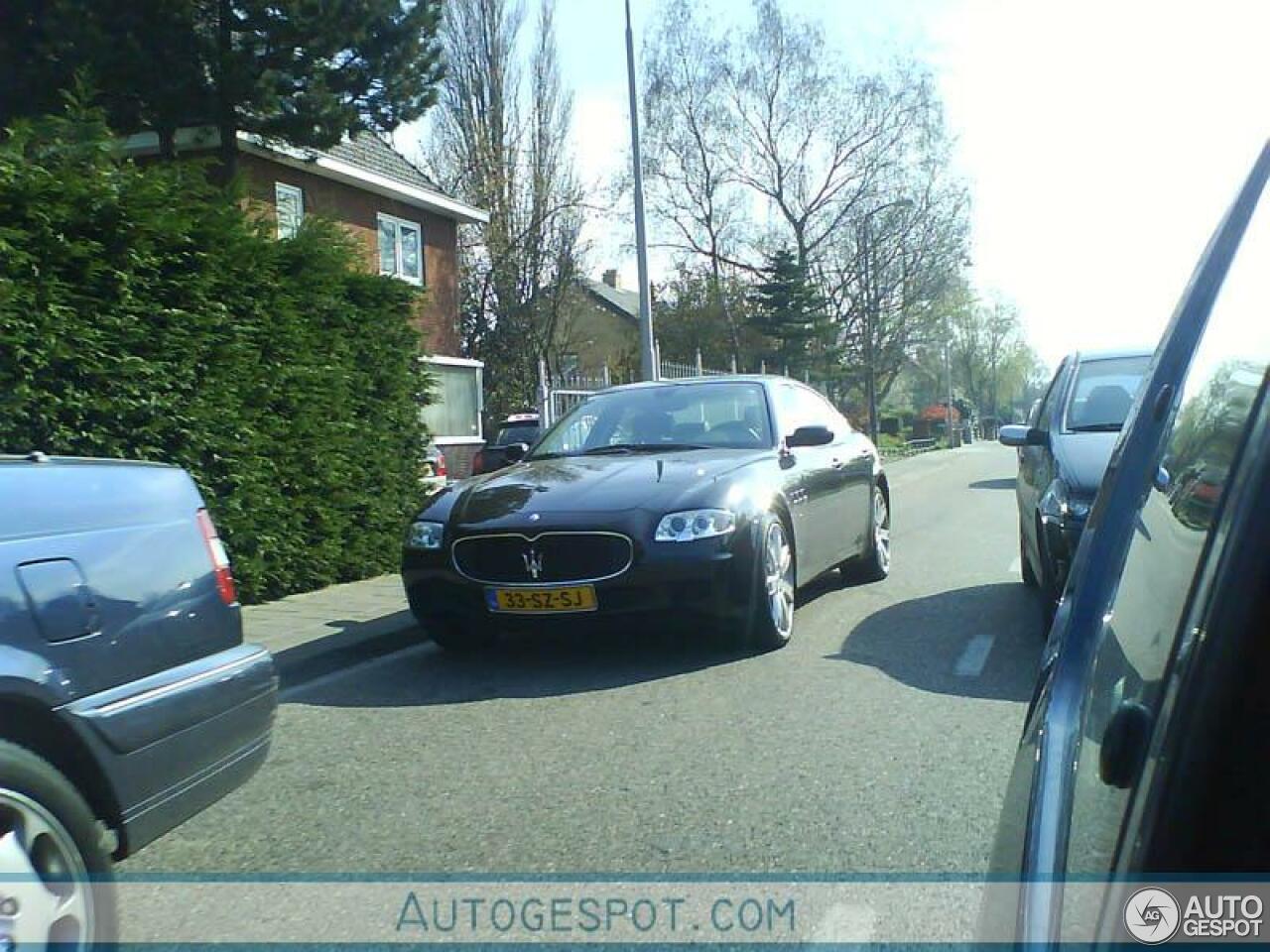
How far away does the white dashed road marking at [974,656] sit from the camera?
588 centimetres

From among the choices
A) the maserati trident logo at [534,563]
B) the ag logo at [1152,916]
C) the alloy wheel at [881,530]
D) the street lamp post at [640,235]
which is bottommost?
the alloy wheel at [881,530]

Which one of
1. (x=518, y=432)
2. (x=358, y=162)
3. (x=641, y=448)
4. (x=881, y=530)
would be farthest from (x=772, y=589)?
(x=358, y=162)

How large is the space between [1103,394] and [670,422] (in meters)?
2.73

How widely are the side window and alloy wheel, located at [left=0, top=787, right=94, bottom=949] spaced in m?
6.14

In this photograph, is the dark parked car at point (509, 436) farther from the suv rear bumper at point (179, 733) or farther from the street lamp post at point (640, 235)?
the suv rear bumper at point (179, 733)

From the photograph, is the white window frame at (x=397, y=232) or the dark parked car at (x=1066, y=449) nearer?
the dark parked car at (x=1066, y=449)

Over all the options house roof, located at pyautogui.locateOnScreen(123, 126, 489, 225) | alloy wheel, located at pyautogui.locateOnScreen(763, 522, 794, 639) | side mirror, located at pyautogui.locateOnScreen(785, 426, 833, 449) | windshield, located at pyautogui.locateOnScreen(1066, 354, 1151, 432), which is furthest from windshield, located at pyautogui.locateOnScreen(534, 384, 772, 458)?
house roof, located at pyautogui.locateOnScreen(123, 126, 489, 225)

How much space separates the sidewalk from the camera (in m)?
6.79

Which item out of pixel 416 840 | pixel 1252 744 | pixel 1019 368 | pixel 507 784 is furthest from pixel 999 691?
pixel 1019 368

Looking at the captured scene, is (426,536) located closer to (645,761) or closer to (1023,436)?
(645,761)

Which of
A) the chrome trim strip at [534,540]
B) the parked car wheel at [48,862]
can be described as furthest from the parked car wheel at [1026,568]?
the parked car wheel at [48,862]

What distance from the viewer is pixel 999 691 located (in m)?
5.46

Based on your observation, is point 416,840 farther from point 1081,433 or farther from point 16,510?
point 1081,433

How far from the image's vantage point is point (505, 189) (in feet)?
111
